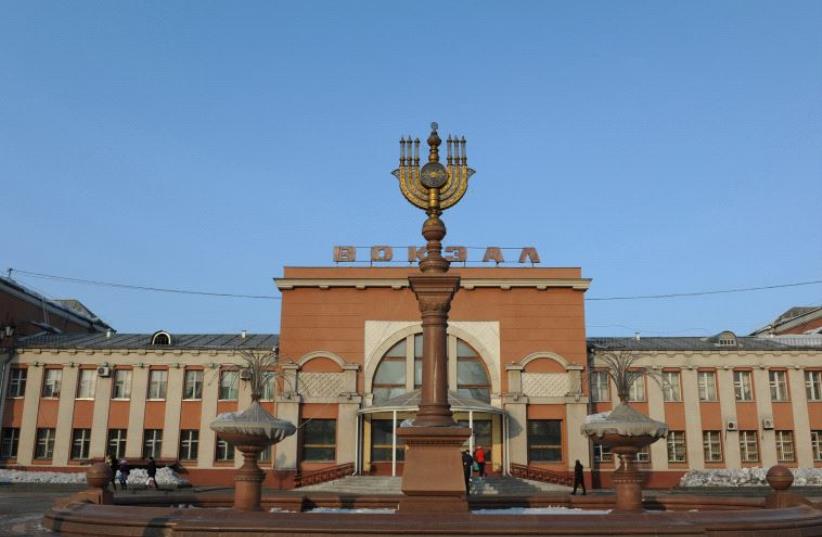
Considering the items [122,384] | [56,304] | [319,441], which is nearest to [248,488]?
[319,441]


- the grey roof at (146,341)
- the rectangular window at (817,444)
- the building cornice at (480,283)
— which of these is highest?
the building cornice at (480,283)

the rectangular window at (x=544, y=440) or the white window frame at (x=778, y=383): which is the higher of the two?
the white window frame at (x=778, y=383)

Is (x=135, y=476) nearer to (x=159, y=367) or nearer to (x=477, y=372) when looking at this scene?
(x=159, y=367)

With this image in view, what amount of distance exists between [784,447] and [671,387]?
587cm

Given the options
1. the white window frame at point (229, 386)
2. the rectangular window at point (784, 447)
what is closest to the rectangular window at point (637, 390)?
the rectangular window at point (784, 447)

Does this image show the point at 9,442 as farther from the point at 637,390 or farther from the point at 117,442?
the point at 637,390

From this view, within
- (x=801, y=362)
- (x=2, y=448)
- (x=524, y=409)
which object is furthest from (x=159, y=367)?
(x=801, y=362)

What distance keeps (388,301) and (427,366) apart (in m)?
21.0

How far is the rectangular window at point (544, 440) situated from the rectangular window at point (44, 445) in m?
22.6

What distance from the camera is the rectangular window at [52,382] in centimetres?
3491

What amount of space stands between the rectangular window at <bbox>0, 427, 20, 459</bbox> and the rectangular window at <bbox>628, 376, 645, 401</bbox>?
29567 millimetres

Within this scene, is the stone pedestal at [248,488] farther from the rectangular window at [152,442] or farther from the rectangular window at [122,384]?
the rectangular window at [122,384]

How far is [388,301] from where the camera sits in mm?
33688

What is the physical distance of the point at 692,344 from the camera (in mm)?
38219
